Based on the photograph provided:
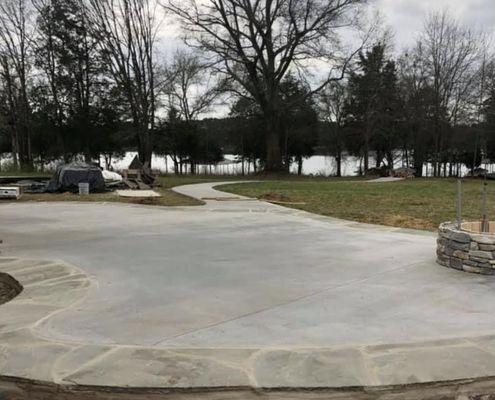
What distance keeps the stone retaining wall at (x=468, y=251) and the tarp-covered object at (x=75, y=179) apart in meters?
13.8

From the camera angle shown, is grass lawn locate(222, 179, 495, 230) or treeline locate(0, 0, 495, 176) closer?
grass lawn locate(222, 179, 495, 230)

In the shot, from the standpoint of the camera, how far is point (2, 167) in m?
34.2

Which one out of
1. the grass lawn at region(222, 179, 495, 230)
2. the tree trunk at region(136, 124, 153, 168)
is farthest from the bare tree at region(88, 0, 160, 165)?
the grass lawn at region(222, 179, 495, 230)

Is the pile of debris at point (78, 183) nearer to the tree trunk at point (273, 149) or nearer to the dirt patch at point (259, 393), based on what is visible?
the tree trunk at point (273, 149)

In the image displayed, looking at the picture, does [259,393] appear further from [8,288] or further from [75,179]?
[75,179]

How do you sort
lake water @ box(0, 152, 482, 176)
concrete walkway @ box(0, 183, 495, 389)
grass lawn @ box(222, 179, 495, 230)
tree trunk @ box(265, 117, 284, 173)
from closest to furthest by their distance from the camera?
concrete walkway @ box(0, 183, 495, 389), grass lawn @ box(222, 179, 495, 230), tree trunk @ box(265, 117, 284, 173), lake water @ box(0, 152, 482, 176)

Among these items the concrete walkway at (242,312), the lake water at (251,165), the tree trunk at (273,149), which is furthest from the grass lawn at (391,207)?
the lake water at (251,165)

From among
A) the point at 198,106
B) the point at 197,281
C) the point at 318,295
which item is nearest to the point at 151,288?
the point at 197,281

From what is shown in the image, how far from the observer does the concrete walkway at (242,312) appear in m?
3.12

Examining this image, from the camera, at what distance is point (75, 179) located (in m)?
17.5

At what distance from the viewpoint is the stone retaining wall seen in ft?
18.1

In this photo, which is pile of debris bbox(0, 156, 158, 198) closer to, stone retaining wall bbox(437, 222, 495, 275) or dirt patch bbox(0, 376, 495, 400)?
stone retaining wall bbox(437, 222, 495, 275)

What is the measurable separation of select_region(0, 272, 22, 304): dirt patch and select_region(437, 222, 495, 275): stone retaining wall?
14.7 ft

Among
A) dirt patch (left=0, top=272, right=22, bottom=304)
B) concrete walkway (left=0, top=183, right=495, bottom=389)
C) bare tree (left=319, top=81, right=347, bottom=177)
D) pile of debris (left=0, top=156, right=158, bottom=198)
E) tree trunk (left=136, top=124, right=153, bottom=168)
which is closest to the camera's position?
concrete walkway (left=0, top=183, right=495, bottom=389)
